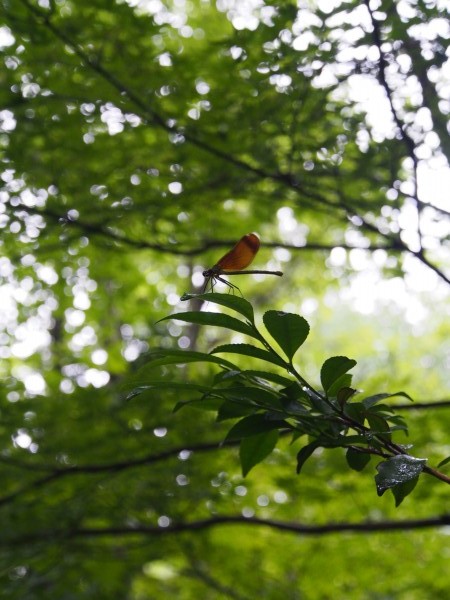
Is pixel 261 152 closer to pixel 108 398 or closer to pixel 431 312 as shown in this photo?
pixel 108 398

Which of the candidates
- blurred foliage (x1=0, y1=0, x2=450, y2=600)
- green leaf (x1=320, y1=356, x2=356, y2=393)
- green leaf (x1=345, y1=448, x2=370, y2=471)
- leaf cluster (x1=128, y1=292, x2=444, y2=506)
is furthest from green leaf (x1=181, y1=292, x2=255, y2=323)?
blurred foliage (x1=0, y1=0, x2=450, y2=600)

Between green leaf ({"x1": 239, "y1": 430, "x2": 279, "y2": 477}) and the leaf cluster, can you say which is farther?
green leaf ({"x1": 239, "y1": 430, "x2": 279, "y2": 477})

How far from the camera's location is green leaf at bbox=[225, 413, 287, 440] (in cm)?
77

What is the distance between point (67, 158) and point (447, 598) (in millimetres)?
1802

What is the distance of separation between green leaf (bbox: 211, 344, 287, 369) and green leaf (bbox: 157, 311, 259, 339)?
18 millimetres

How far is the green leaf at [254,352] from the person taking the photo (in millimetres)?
692

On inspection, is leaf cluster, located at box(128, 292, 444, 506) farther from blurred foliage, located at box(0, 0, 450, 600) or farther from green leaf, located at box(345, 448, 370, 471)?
blurred foliage, located at box(0, 0, 450, 600)

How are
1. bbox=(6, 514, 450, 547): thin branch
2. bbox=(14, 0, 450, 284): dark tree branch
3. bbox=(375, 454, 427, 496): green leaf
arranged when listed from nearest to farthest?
bbox=(375, 454, 427, 496): green leaf → bbox=(14, 0, 450, 284): dark tree branch → bbox=(6, 514, 450, 547): thin branch

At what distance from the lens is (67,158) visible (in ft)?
6.22

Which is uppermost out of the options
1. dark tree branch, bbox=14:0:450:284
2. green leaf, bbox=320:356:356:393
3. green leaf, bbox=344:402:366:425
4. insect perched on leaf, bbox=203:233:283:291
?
dark tree branch, bbox=14:0:450:284

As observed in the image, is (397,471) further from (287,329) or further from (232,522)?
(232,522)

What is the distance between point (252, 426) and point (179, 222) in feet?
4.03

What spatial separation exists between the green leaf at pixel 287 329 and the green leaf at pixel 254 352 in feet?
0.08

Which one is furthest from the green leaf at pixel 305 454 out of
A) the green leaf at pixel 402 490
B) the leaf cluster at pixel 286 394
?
the green leaf at pixel 402 490
